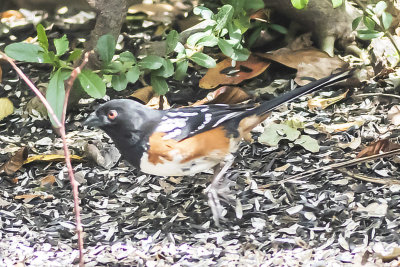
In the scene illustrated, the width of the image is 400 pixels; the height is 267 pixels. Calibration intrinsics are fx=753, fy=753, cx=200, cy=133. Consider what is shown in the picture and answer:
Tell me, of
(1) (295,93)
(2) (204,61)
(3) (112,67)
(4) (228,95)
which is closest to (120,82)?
(3) (112,67)

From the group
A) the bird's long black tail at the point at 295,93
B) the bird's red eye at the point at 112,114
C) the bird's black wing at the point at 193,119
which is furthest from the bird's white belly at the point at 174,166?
the bird's long black tail at the point at 295,93

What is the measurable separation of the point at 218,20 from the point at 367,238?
165 cm

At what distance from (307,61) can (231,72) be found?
54cm

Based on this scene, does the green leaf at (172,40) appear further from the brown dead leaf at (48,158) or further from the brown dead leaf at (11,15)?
the brown dead leaf at (11,15)

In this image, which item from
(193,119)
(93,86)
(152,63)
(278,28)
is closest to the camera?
(193,119)

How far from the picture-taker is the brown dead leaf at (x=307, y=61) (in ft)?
17.0

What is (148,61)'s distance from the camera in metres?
4.43

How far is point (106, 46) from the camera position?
4309 mm

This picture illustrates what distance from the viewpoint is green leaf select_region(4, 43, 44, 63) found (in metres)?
4.02

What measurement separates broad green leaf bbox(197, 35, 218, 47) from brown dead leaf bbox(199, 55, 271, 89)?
724 mm

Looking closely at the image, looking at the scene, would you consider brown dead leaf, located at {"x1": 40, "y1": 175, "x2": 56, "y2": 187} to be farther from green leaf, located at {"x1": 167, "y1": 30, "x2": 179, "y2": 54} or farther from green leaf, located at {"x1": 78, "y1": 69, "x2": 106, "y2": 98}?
green leaf, located at {"x1": 167, "y1": 30, "x2": 179, "y2": 54}

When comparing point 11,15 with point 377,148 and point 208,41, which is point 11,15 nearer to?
point 208,41

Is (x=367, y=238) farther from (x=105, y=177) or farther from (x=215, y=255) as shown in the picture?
(x=105, y=177)

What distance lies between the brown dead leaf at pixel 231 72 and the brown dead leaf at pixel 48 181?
4.29ft
